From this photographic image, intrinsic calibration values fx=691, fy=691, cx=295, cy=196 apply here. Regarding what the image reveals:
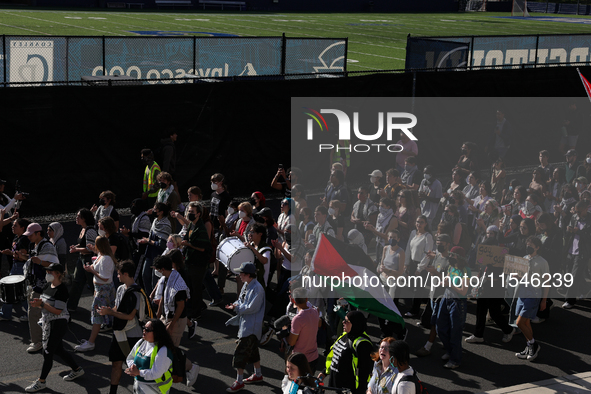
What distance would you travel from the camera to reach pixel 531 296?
9.34m

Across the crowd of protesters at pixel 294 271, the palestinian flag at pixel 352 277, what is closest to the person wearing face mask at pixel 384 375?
Result: the crowd of protesters at pixel 294 271

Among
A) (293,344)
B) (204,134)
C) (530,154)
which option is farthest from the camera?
(530,154)

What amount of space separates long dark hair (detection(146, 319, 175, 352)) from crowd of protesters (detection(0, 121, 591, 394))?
0.01 m

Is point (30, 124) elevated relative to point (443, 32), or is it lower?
lower

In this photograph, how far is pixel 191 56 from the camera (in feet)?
61.9

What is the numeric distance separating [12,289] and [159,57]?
10260mm

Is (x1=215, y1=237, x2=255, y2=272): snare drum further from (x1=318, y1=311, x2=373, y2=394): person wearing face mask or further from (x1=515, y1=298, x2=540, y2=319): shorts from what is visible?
(x1=515, y1=298, x2=540, y2=319): shorts

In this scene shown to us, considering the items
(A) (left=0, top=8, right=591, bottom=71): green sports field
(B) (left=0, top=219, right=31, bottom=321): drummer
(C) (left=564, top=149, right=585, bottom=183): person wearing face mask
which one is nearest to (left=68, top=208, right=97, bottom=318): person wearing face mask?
(B) (left=0, top=219, right=31, bottom=321): drummer

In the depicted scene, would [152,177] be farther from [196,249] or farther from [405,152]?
[405,152]

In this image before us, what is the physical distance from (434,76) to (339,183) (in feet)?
25.0

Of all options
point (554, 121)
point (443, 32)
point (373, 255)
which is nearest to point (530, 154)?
point (554, 121)

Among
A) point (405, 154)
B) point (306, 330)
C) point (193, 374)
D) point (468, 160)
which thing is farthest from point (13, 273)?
point (468, 160)

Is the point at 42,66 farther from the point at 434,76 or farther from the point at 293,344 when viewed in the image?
the point at 293,344

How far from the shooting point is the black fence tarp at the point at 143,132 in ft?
46.1
